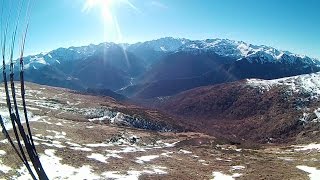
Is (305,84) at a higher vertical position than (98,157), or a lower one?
higher

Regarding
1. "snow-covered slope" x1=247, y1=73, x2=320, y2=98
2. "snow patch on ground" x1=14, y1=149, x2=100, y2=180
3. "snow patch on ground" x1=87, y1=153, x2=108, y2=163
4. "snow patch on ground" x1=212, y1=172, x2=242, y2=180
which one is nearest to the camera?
"snow patch on ground" x1=14, y1=149, x2=100, y2=180

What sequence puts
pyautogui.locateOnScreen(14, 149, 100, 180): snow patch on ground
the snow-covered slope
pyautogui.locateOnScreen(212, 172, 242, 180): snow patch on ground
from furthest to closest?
the snow-covered slope, pyautogui.locateOnScreen(212, 172, 242, 180): snow patch on ground, pyautogui.locateOnScreen(14, 149, 100, 180): snow patch on ground

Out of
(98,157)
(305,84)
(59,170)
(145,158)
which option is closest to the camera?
(59,170)

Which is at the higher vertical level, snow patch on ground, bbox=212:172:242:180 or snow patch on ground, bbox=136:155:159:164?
snow patch on ground, bbox=212:172:242:180

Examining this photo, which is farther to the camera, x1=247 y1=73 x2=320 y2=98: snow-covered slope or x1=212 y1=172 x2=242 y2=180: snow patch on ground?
x1=247 y1=73 x2=320 y2=98: snow-covered slope

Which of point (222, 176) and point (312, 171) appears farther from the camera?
point (312, 171)

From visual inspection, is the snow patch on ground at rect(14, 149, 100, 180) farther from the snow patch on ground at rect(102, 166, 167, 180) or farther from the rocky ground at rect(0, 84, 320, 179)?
the snow patch on ground at rect(102, 166, 167, 180)

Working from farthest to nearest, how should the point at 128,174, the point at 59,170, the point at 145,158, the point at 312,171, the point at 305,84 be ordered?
the point at 305,84 → the point at 145,158 → the point at 312,171 → the point at 128,174 → the point at 59,170

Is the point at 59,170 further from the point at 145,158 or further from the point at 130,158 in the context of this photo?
the point at 145,158

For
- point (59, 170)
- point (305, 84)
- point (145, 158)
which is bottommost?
point (145, 158)

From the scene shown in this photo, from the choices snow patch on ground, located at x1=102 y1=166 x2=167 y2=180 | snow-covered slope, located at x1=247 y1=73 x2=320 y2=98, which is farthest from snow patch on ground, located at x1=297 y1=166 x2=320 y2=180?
snow-covered slope, located at x1=247 y1=73 x2=320 y2=98

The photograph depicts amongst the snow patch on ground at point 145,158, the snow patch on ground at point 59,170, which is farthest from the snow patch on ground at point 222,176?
the snow patch on ground at point 59,170

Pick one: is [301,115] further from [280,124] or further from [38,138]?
[38,138]

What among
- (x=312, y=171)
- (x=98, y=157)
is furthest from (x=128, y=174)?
(x=312, y=171)
